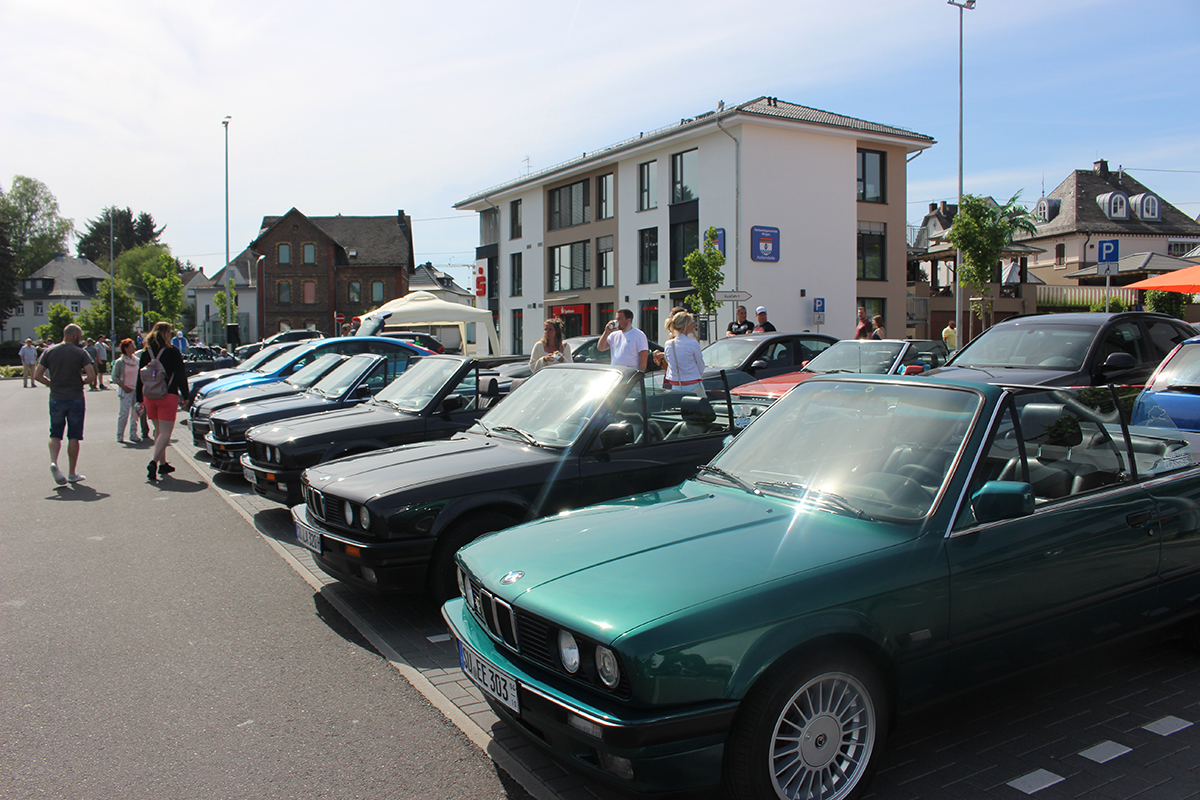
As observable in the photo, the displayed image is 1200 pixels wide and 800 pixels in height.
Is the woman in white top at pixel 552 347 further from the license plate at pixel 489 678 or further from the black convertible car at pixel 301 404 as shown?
the license plate at pixel 489 678

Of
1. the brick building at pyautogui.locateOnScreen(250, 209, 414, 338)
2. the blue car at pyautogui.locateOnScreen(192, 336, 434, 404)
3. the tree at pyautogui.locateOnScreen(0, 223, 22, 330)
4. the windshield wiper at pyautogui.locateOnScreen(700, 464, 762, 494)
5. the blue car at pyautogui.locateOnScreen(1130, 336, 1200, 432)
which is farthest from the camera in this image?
the brick building at pyautogui.locateOnScreen(250, 209, 414, 338)

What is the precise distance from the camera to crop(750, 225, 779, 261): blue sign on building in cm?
3017

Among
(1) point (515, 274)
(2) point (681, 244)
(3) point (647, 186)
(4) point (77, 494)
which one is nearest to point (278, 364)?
(4) point (77, 494)

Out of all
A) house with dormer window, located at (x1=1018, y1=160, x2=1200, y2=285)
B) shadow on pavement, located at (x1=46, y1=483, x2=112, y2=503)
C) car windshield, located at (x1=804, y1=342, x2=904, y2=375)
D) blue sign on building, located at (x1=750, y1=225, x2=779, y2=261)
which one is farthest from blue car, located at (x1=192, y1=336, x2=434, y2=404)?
house with dormer window, located at (x1=1018, y1=160, x2=1200, y2=285)

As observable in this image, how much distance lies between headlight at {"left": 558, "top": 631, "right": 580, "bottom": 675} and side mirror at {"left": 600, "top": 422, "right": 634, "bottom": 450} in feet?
8.20

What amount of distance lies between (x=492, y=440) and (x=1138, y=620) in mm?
3931

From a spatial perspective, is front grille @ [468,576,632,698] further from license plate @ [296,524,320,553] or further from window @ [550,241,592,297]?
window @ [550,241,592,297]

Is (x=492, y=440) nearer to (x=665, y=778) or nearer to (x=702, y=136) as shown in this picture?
(x=665, y=778)

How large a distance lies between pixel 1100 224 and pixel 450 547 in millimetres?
65740

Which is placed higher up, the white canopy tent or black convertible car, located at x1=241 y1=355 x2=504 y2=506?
the white canopy tent

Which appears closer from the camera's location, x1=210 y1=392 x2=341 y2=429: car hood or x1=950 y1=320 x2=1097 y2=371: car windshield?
x1=950 y1=320 x2=1097 y2=371: car windshield

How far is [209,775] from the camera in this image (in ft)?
10.5

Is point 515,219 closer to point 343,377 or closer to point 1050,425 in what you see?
point 343,377

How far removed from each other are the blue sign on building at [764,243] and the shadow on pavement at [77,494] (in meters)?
24.5
